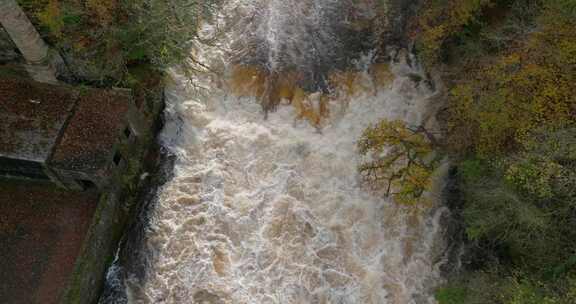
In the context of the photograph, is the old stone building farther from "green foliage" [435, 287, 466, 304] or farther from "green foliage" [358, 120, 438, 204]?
"green foliage" [435, 287, 466, 304]

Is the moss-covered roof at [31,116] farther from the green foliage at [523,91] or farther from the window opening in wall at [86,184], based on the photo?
the green foliage at [523,91]

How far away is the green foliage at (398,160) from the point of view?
12969 millimetres

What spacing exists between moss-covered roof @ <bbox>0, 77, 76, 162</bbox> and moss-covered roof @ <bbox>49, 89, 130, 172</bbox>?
29cm

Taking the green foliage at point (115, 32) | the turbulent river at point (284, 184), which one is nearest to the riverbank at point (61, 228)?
the turbulent river at point (284, 184)

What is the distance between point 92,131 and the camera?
12.5m

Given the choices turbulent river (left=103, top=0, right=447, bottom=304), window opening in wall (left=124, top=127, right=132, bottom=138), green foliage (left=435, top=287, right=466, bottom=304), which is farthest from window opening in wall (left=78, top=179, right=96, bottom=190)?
green foliage (left=435, top=287, right=466, bottom=304)

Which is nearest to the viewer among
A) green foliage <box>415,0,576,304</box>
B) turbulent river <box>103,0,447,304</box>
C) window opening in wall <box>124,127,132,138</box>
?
green foliage <box>415,0,576,304</box>

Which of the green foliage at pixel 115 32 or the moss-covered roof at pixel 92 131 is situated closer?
the moss-covered roof at pixel 92 131

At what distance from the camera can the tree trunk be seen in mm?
11336

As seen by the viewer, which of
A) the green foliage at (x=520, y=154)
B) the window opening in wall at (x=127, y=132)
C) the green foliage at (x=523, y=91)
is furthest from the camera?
the window opening in wall at (x=127, y=132)

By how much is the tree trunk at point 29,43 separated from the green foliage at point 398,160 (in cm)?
924

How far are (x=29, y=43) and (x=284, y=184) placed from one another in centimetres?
803

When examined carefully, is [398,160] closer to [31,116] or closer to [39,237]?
[39,237]

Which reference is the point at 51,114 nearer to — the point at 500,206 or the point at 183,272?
the point at 183,272
